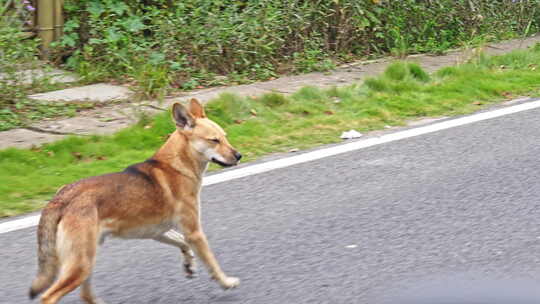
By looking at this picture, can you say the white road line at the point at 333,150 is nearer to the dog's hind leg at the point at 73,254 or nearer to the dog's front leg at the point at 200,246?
the dog's front leg at the point at 200,246

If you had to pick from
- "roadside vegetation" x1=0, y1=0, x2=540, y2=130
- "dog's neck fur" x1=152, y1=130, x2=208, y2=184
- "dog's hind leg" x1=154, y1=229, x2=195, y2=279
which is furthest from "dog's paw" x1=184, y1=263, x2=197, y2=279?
"roadside vegetation" x1=0, y1=0, x2=540, y2=130

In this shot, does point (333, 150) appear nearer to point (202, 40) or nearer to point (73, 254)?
point (202, 40)

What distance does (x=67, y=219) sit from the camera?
384cm

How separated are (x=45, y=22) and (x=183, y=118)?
5722 millimetres

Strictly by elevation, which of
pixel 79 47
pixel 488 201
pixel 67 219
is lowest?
pixel 79 47

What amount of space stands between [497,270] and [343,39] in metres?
6.53

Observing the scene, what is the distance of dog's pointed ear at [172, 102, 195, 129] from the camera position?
176 inches

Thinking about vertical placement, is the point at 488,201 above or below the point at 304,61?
above

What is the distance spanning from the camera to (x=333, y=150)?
6.97 m

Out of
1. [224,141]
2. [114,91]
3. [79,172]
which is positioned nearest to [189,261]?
[224,141]

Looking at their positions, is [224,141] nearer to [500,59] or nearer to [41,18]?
[41,18]

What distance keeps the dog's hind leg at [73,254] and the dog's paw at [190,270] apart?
0.75 meters

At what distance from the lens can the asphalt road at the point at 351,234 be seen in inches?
174

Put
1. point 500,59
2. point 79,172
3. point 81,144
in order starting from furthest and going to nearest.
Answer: point 500,59
point 81,144
point 79,172
